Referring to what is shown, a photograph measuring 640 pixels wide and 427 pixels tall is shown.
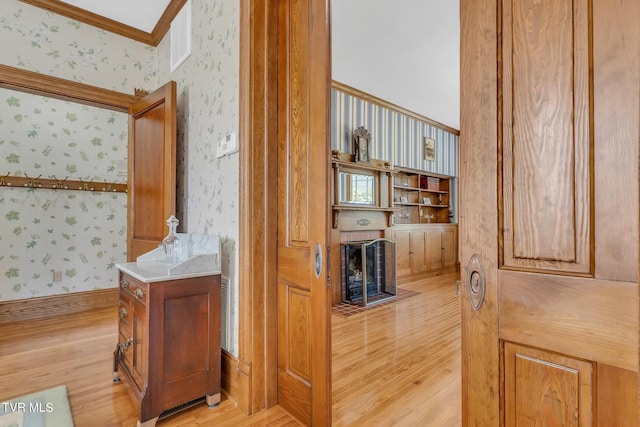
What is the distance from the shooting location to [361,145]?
4.56 m

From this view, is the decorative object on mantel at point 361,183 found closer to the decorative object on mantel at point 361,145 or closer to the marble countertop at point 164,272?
the decorative object on mantel at point 361,145

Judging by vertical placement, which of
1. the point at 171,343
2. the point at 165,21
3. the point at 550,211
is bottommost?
the point at 171,343

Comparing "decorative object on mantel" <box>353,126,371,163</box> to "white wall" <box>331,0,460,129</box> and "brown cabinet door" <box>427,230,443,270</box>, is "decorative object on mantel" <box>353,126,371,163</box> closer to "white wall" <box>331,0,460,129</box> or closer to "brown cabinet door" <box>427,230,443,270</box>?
"white wall" <box>331,0,460,129</box>

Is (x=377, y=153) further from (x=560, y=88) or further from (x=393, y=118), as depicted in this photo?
(x=560, y=88)

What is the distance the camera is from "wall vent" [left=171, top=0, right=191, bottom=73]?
8.48 ft

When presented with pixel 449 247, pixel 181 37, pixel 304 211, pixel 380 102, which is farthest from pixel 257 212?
pixel 449 247

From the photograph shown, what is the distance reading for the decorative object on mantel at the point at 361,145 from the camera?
4520 millimetres

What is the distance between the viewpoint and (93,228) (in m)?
3.80

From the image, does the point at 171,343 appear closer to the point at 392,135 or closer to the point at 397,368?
the point at 397,368

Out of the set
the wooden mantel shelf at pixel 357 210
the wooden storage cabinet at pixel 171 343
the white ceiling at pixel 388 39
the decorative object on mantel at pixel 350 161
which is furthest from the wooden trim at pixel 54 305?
the decorative object on mantel at pixel 350 161

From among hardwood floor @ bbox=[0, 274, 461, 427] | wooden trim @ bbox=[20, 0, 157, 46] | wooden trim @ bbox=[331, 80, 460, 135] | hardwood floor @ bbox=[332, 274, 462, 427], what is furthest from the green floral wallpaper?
hardwood floor @ bbox=[332, 274, 462, 427]

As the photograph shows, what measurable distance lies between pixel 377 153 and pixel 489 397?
4.45 meters

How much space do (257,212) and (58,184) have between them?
10.4 feet

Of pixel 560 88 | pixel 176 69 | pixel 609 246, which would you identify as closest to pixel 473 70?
pixel 560 88
